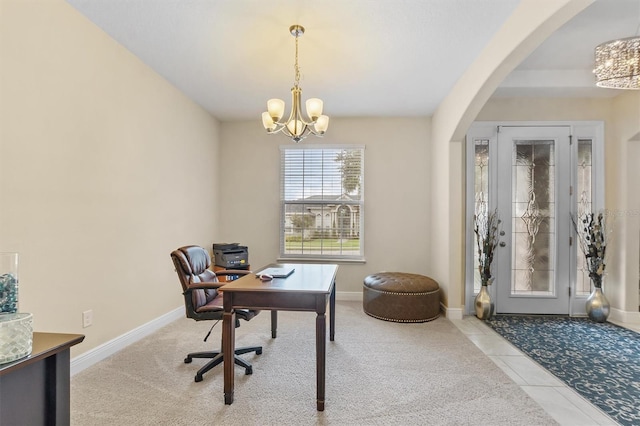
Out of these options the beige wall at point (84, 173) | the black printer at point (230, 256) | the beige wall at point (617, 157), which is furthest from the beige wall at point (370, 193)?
the beige wall at point (84, 173)

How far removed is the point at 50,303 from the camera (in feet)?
7.21

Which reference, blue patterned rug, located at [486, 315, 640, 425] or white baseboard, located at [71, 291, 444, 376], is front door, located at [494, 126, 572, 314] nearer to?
blue patterned rug, located at [486, 315, 640, 425]

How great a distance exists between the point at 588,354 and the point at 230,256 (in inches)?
155

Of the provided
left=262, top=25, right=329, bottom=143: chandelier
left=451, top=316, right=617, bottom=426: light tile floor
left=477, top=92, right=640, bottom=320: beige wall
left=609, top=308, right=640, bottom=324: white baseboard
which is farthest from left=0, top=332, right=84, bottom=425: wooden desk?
left=609, top=308, right=640, bottom=324: white baseboard

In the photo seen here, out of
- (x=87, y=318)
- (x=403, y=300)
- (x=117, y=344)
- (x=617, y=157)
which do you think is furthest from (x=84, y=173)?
(x=617, y=157)

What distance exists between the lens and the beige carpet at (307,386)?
6.26 ft

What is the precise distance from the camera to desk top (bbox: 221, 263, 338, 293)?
2008mm

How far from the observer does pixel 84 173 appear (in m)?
2.47

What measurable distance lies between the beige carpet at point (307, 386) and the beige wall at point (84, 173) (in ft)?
1.80

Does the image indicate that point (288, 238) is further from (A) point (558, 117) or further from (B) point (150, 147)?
(A) point (558, 117)

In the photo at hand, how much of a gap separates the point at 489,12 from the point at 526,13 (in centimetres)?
25

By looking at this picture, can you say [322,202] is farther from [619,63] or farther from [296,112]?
[619,63]

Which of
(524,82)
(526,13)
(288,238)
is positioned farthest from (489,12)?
(288,238)

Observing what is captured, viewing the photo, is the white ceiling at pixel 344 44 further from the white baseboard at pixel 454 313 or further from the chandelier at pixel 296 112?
the white baseboard at pixel 454 313
